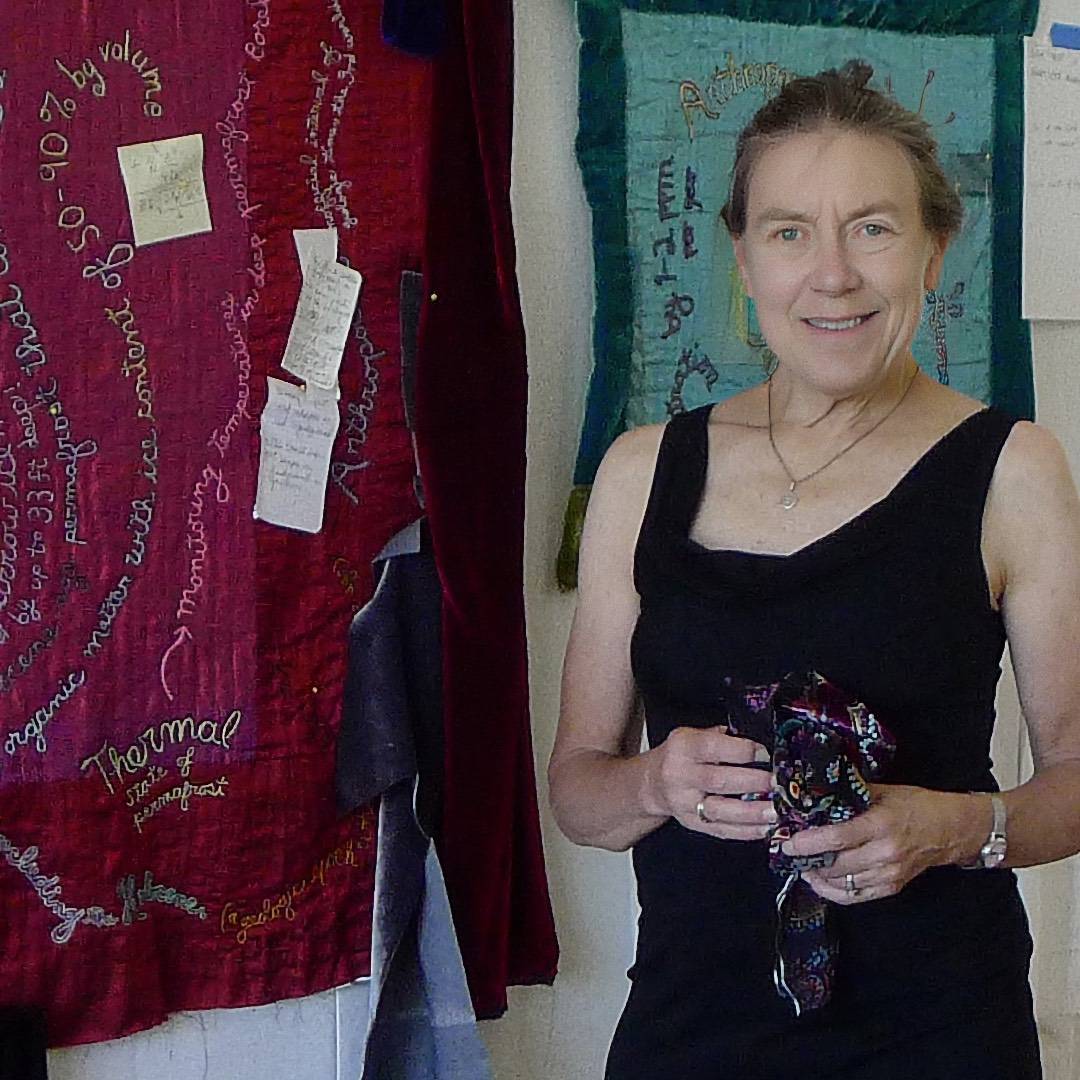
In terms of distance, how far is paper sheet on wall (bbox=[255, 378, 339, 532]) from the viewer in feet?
5.61

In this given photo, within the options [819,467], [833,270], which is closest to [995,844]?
[819,467]

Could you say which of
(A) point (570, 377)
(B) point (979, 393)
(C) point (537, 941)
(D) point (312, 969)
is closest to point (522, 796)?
(C) point (537, 941)

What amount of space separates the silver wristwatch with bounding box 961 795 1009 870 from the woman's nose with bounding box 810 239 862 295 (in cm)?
43

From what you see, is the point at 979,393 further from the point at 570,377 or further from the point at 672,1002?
the point at 672,1002

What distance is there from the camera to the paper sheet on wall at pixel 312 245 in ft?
5.57

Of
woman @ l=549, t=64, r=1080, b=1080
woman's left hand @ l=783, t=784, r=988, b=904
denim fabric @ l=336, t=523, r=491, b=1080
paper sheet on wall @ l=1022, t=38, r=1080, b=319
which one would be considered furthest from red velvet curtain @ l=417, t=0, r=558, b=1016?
paper sheet on wall @ l=1022, t=38, r=1080, b=319

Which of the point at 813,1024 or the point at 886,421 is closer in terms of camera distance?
the point at 813,1024

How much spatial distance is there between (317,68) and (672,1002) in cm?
108

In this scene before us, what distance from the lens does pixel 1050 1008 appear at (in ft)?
7.30

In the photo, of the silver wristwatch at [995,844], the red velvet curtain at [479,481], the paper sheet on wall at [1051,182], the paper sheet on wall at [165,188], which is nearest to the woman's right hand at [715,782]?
the silver wristwatch at [995,844]

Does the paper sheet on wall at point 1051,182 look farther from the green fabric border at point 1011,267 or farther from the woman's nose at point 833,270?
the woman's nose at point 833,270

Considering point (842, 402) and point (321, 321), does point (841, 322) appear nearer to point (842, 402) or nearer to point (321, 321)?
point (842, 402)

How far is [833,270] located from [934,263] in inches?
5.1

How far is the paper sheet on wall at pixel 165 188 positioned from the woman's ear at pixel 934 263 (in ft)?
2.64
